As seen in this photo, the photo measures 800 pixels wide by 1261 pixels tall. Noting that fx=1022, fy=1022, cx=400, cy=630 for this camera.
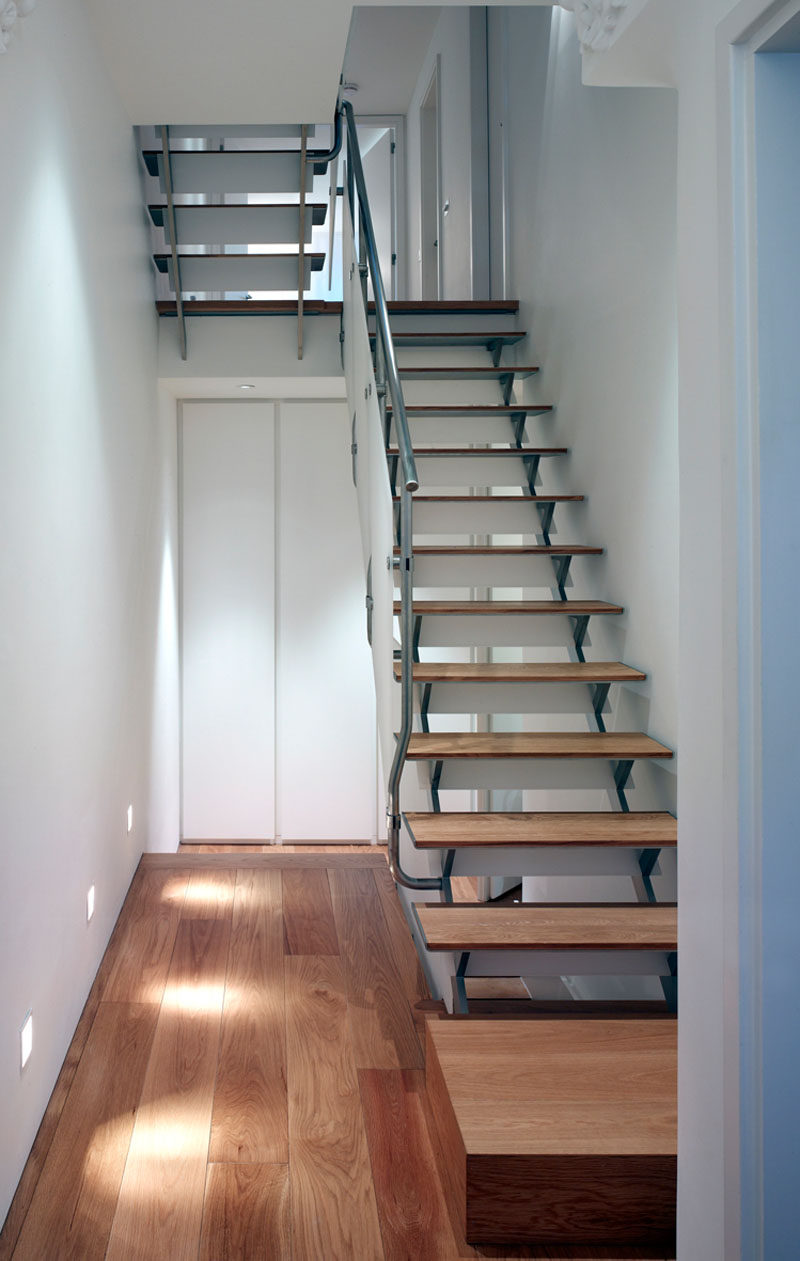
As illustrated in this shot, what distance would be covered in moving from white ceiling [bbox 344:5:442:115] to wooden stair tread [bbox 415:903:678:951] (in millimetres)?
5979

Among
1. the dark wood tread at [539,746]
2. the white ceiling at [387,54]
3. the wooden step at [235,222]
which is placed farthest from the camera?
the white ceiling at [387,54]

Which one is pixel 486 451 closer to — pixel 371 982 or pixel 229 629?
pixel 371 982

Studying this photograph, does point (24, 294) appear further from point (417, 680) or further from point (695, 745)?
point (695, 745)

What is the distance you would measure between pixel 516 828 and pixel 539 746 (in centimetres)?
32

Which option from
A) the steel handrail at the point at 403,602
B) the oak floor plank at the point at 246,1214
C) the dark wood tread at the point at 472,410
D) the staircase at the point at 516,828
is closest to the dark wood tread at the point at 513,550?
the staircase at the point at 516,828

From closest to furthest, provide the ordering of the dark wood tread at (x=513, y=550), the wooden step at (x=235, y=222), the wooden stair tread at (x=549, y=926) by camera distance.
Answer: the wooden stair tread at (x=549, y=926), the dark wood tread at (x=513, y=550), the wooden step at (x=235, y=222)

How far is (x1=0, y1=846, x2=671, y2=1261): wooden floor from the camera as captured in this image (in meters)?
1.91

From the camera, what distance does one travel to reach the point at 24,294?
2.24 meters

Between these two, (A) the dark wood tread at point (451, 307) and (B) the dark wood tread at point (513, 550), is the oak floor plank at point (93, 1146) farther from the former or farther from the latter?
(A) the dark wood tread at point (451, 307)

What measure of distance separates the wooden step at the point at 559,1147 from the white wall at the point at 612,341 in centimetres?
109

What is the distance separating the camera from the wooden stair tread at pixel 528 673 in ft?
10.2

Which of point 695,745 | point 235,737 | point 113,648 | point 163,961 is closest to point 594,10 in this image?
point 695,745

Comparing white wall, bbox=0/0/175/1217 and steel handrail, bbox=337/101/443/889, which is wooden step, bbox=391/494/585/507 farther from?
white wall, bbox=0/0/175/1217

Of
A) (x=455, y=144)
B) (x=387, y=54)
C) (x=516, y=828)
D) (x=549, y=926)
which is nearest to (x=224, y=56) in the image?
(x=516, y=828)
